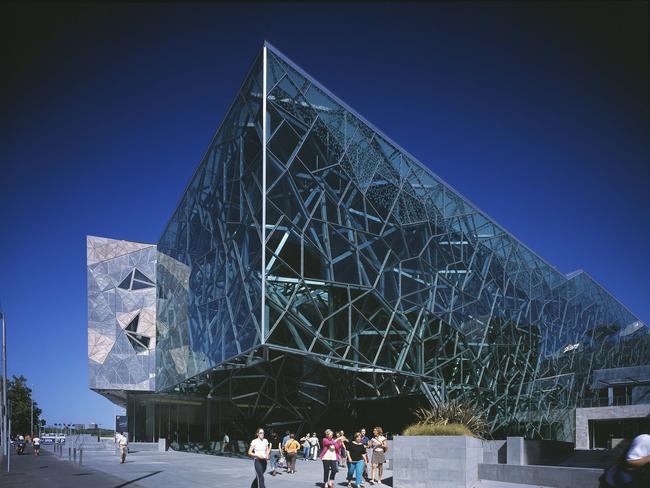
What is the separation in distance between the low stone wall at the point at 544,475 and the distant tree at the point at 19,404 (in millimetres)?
87629

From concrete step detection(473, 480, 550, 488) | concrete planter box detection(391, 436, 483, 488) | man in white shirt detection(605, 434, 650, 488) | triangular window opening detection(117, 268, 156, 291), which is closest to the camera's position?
man in white shirt detection(605, 434, 650, 488)

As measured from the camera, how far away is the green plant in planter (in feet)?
54.0

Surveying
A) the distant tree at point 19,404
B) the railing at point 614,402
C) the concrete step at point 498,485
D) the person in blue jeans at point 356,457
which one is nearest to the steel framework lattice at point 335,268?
the railing at point 614,402

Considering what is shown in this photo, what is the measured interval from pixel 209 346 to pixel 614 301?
2416 inches

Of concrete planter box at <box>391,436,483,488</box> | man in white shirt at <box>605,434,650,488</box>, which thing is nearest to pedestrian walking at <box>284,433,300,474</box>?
concrete planter box at <box>391,436,483,488</box>

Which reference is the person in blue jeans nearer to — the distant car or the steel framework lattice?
the steel framework lattice

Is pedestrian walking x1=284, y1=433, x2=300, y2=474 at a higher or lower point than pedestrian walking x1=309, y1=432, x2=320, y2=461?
higher

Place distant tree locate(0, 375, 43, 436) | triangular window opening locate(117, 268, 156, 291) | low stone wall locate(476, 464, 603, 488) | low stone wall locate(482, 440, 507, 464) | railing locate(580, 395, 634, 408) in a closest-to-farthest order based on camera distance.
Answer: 1. low stone wall locate(476, 464, 603, 488)
2. low stone wall locate(482, 440, 507, 464)
3. railing locate(580, 395, 634, 408)
4. triangular window opening locate(117, 268, 156, 291)
5. distant tree locate(0, 375, 43, 436)

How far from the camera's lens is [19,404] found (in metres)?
90.5

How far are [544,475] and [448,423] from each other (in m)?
2.91

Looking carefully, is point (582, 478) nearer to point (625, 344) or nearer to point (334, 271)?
point (334, 271)

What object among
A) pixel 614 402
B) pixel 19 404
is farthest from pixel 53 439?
pixel 614 402

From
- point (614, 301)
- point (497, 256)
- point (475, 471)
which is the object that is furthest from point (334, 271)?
point (614, 301)

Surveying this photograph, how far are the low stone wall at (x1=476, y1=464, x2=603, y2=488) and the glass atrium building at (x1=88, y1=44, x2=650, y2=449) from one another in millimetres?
10651
